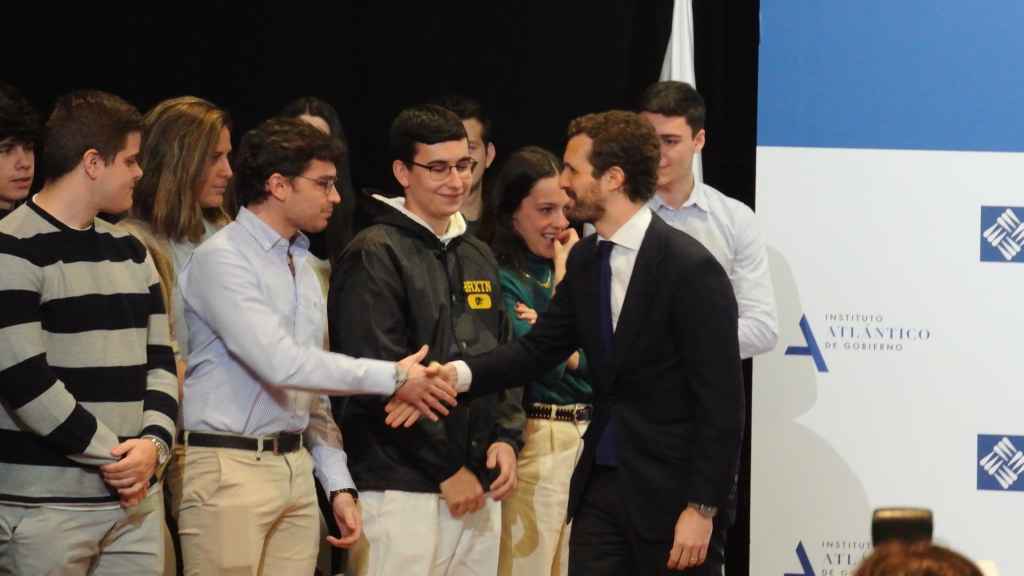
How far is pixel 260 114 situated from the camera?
5957mm

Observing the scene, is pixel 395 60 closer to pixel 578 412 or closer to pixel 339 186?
pixel 339 186

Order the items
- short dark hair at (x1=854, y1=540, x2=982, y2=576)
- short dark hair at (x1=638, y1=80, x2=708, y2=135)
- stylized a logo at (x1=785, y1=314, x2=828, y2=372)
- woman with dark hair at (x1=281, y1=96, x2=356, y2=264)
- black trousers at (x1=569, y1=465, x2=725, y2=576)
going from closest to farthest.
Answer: short dark hair at (x1=854, y1=540, x2=982, y2=576)
black trousers at (x1=569, y1=465, x2=725, y2=576)
woman with dark hair at (x1=281, y1=96, x2=356, y2=264)
short dark hair at (x1=638, y1=80, x2=708, y2=135)
stylized a logo at (x1=785, y1=314, x2=828, y2=372)

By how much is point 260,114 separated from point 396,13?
0.73 meters

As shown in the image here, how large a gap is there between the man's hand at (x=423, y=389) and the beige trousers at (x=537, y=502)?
29.0 inches

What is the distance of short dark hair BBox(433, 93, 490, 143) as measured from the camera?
5453 mm

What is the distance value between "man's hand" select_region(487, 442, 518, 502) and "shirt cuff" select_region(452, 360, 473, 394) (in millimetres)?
281

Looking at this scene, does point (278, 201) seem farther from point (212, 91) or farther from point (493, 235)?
point (212, 91)

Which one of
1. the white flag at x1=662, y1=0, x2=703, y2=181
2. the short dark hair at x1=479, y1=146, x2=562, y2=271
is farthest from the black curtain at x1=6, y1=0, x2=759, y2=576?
the short dark hair at x1=479, y1=146, x2=562, y2=271

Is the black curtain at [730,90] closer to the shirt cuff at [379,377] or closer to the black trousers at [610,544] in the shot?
the black trousers at [610,544]

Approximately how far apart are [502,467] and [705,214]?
1.34 m

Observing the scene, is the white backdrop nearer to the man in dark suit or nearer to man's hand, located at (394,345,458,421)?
the man in dark suit

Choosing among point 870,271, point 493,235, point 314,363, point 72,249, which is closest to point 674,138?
A: point 493,235

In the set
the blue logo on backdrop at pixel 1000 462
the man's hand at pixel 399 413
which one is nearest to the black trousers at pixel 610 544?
the man's hand at pixel 399 413

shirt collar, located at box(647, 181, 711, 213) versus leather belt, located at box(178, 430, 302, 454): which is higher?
shirt collar, located at box(647, 181, 711, 213)
